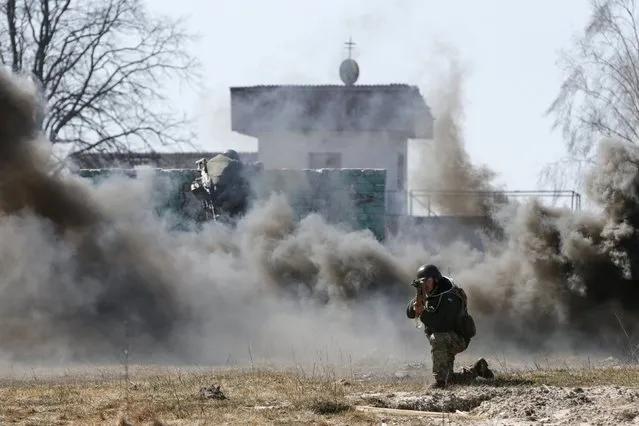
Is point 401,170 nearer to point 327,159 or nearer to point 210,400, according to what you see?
point 327,159

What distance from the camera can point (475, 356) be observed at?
19.7m

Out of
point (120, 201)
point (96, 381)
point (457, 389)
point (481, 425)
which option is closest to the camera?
point (481, 425)

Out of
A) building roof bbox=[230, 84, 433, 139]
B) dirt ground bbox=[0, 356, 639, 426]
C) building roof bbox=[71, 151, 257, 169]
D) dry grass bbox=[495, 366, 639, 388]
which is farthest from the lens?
building roof bbox=[230, 84, 433, 139]

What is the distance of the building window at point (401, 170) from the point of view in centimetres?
4216

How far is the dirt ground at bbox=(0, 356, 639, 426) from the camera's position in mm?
11570

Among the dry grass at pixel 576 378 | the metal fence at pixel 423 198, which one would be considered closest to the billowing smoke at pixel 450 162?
the metal fence at pixel 423 198

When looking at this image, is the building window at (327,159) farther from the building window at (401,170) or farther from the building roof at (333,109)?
the building window at (401,170)

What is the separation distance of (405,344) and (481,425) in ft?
33.5

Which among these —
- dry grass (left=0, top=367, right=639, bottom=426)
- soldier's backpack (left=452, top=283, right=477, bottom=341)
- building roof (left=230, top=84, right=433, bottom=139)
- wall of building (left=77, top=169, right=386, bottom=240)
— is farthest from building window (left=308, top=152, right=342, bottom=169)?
soldier's backpack (left=452, top=283, right=477, bottom=341)

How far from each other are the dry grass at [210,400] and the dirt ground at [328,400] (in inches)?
0.4

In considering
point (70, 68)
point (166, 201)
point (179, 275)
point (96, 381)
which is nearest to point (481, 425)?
point (96, 381)

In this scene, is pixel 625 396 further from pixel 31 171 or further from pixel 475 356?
pixel 31 171

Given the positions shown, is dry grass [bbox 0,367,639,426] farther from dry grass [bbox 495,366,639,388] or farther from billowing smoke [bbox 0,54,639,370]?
billowing smoke [bbox 0,54,639,370]

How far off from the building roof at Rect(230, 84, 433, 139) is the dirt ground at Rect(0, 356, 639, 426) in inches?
1031
